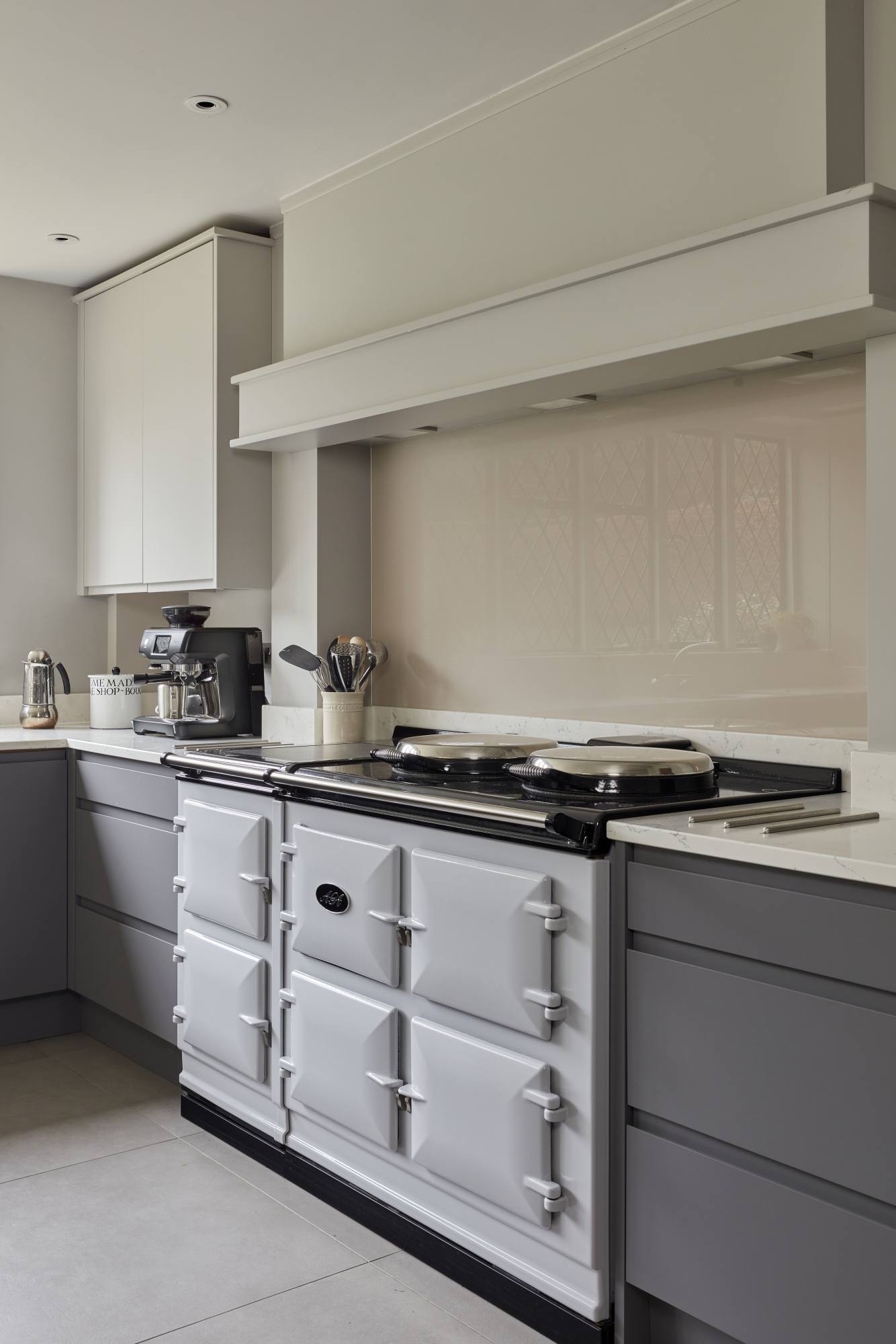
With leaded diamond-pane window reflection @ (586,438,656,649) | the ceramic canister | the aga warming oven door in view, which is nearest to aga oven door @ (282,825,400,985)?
the aga warming oven door

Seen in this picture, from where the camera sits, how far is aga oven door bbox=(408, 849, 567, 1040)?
193cm

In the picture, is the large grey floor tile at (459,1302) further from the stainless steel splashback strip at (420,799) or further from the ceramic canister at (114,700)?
the ceramic canister at (114,700)

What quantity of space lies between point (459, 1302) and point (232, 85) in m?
2.61

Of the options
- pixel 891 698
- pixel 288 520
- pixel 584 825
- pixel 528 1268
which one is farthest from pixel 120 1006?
pixel 891 698

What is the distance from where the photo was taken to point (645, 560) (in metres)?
2.68

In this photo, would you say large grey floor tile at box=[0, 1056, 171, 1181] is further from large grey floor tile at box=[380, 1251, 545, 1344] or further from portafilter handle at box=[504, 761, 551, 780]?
portafilter handle at box=[504, 761, 551, 780]

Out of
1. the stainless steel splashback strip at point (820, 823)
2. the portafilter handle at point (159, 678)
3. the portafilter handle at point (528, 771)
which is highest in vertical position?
the portafilter handle at point (159, 678)

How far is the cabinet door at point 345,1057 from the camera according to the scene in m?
2.26

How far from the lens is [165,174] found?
128 inches

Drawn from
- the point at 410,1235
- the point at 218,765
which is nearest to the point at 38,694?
the point at 218,765

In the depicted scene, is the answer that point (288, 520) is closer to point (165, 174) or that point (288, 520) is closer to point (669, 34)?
point (165, 174)

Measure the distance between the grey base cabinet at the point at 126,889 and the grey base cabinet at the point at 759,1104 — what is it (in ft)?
5.40

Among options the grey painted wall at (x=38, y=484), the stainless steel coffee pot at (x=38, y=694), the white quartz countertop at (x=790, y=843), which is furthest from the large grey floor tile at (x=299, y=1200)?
the grey painted wall at (x=38, y=484)

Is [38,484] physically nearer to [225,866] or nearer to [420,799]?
[225,866]
